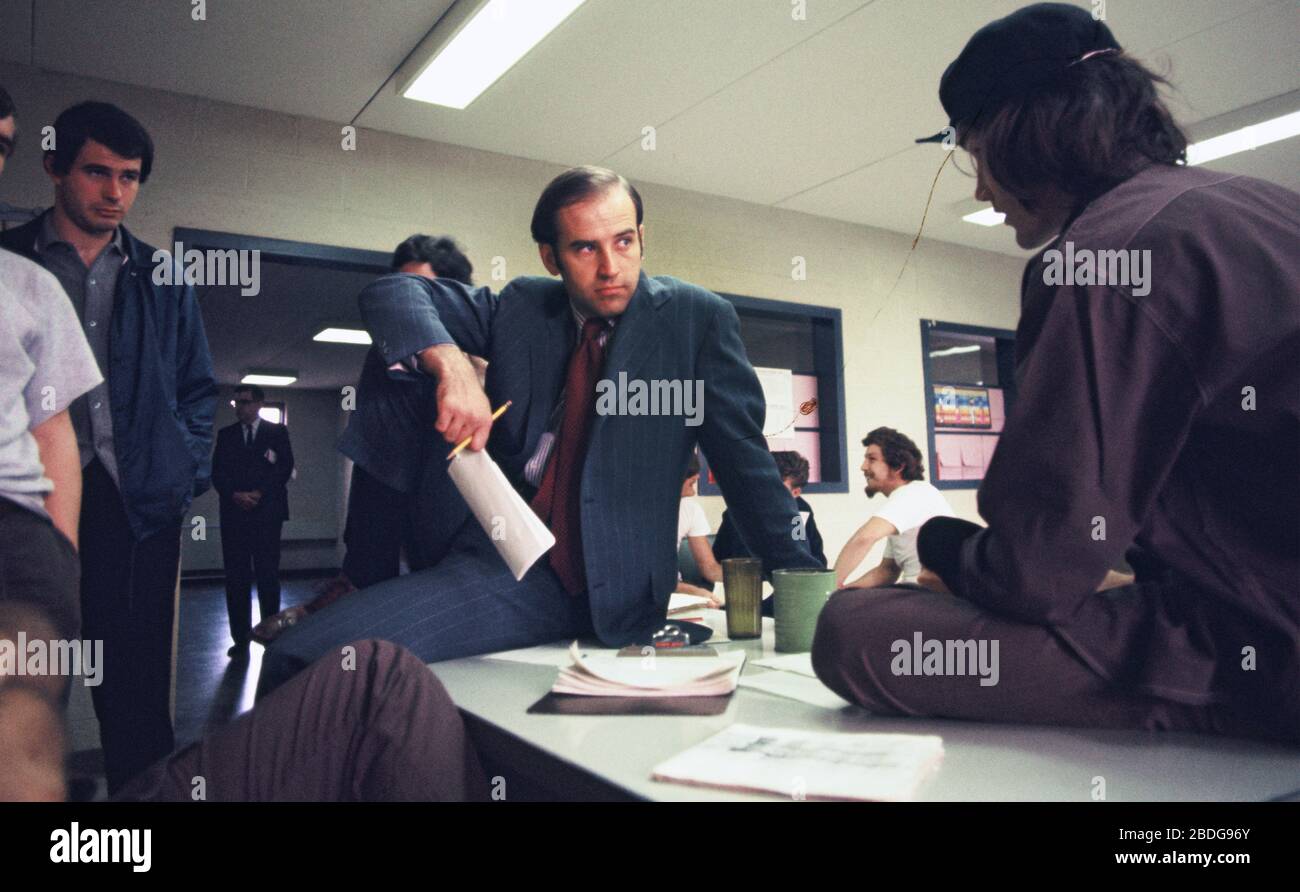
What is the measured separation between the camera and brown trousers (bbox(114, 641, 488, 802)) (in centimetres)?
83

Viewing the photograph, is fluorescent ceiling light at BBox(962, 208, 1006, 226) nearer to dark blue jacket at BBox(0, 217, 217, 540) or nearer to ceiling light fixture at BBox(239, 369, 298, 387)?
dark blue jacket at BBox(0, 217, 217, 540)

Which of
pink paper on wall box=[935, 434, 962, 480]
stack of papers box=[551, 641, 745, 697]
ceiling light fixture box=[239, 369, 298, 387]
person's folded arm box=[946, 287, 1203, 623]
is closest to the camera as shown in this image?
person's folded arm box=[946, 287, 1203, 623]

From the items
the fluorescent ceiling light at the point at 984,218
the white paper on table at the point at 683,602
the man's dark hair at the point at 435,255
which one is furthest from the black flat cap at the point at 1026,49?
the fluorescent ceiling light at the point at 984,218

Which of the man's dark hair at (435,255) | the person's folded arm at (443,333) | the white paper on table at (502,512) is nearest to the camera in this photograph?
the white paper on table at (502,512)

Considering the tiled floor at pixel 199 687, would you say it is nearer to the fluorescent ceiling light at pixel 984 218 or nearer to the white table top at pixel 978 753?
the white table top at pixel 978 753

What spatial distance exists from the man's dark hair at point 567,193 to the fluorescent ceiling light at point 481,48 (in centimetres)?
144

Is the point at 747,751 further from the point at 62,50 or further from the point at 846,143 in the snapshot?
the point at 846,143

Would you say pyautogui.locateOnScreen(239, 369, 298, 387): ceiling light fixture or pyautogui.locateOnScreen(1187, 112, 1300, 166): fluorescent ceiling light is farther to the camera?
pyautogui.locateOnScreen(239, 369, 298, 387): ceiling light fixture

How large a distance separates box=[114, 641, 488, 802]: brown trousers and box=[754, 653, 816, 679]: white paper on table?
488mm

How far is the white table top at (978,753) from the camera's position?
67cm

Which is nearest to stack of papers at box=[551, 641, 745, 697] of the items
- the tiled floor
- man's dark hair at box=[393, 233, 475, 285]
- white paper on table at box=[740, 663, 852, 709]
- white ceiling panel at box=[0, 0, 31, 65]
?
white paper on table at box=[740, 663, 852, 709]

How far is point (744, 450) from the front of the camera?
1.49 meters
